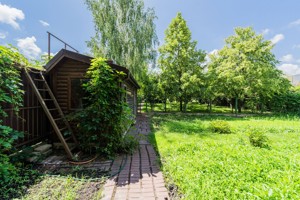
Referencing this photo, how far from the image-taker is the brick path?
261cm

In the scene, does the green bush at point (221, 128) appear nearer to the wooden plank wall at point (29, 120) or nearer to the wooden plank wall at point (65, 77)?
the wooden plank wall at point (65, 77)

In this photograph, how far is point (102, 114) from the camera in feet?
13.6

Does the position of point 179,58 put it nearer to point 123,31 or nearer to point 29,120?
point 123,31

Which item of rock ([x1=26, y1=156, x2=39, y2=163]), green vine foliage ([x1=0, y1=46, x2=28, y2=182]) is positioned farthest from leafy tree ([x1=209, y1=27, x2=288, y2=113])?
green vine foliage ([x1=0, y1=46, x2=28, y2=182])

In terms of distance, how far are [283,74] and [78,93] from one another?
17.3 m

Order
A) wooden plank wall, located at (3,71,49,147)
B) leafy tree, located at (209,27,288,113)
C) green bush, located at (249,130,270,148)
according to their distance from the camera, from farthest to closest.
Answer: leafy tree, located at (209,27,288,113), green bush, located at (249,130,270,148), wooden plank wall, located at (3,71,49,147)

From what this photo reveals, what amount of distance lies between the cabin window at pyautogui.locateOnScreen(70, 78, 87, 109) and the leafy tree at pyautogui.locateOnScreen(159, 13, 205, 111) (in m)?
9.57

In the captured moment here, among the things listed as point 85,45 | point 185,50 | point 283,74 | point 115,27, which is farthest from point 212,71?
point 85,45

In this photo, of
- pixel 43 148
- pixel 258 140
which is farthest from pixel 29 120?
pixel 258 140

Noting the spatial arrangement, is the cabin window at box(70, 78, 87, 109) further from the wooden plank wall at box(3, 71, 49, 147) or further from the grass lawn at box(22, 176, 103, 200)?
the grass lawn at box(22, 176, 103, 200)

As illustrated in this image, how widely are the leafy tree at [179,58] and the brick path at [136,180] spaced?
10.3 m

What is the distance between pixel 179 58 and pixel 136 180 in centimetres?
1256

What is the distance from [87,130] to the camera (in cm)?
424

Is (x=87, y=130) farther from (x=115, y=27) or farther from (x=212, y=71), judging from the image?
(x=212, y=71)
